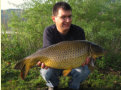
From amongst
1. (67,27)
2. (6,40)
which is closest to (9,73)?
(6,40)

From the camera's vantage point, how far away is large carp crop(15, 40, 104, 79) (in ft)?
7.17

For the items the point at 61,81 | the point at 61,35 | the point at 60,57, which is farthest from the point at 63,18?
the point at 61,81

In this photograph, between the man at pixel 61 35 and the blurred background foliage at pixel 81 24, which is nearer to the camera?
the man at pixel 61 35

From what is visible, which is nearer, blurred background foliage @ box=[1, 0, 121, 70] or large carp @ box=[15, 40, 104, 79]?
large carp @ box=[15, 40, 104, 79]

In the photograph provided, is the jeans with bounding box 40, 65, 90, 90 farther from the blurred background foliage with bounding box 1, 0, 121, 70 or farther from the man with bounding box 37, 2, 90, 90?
the blurred background foliage with bounding box 1, 0, 121, 70

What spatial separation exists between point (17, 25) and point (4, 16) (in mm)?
726

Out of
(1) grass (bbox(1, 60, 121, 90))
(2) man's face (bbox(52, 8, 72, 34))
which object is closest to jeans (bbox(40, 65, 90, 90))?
(1) grass (bbox(1, 60, 121, 90))

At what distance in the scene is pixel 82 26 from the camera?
375 centimetres

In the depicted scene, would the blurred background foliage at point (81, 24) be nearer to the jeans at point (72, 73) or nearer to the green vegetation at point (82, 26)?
the green vegetation at point (82, 26)

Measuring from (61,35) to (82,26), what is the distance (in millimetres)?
1193

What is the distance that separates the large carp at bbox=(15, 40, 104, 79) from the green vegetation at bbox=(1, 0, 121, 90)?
3.46ft

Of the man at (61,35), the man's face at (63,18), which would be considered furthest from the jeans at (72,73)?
the man's face at (63,18)

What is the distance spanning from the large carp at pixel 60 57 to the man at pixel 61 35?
31 cm

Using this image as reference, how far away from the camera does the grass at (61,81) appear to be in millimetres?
2893
